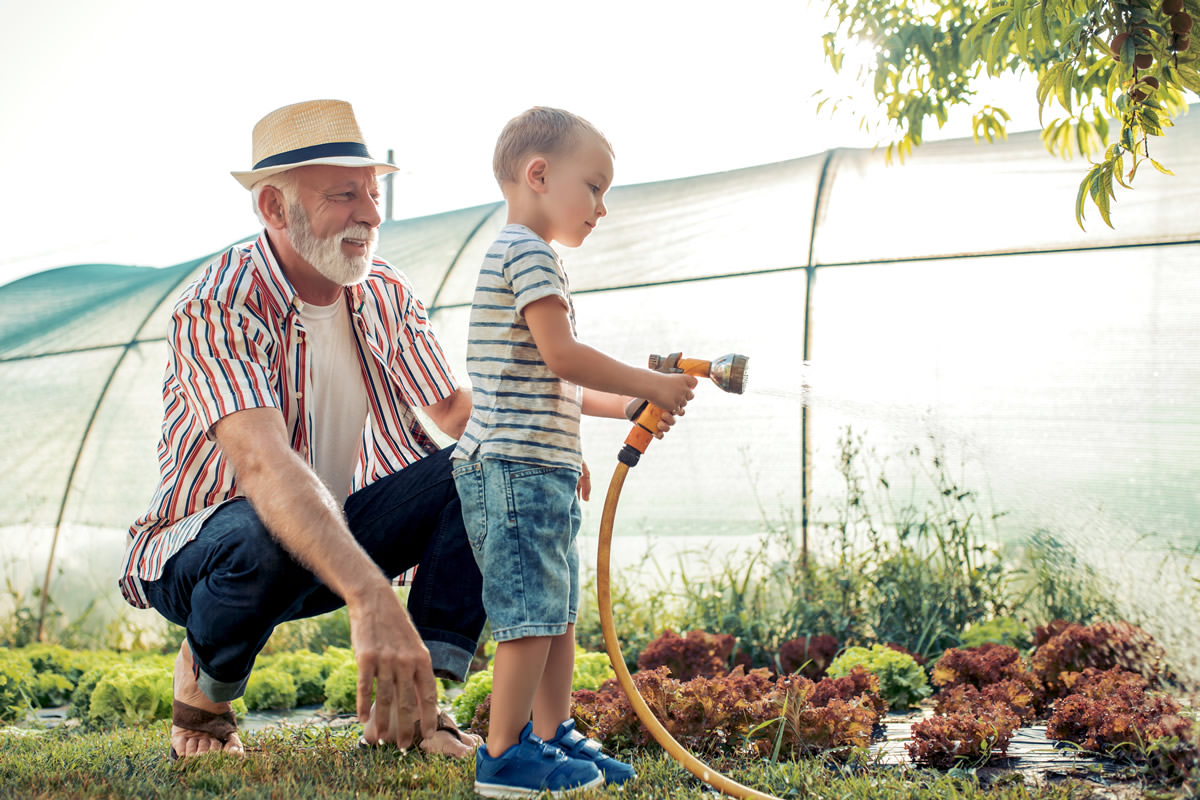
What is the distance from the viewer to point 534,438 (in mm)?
2162

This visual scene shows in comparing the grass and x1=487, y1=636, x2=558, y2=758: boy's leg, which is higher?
x1=487, y1=636, x2=558, y2=758: boy's leg

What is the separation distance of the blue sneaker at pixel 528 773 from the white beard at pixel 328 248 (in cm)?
128

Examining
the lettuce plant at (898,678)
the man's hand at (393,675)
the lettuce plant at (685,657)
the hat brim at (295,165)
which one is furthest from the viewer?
the lettuce plant at (685,657)

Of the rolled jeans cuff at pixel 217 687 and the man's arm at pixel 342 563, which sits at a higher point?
the man's arm at pixel 342 563

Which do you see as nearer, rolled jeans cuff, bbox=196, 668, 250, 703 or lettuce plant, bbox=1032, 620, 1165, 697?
rolled jeans cuff, bbox=196, 668, 250, 703

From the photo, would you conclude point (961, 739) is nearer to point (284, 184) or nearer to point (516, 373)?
point (516, 373)

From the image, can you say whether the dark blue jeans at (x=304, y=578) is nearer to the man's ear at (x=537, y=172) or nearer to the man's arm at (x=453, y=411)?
the man's arm at (x=453, y=411)

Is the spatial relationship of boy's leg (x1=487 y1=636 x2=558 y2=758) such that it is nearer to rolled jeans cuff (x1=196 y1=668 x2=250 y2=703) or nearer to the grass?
the grass

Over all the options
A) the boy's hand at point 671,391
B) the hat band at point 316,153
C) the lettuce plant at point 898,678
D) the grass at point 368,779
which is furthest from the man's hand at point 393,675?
the lettuce plant at point 898,678

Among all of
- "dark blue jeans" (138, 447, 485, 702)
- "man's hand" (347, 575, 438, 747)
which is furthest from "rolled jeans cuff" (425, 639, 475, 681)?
"man's hand" (347, 575, 438, 747)

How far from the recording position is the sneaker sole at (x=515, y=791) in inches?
78.7

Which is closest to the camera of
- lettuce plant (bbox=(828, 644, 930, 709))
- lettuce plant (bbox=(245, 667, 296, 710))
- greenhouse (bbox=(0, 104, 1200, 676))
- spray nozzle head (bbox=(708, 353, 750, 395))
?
spray nozzle head (bbox=(708, 353, 750, 395))

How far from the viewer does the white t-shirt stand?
266 centimetres

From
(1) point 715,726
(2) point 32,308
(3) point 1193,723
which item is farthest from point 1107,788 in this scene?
(2) point 32,308
